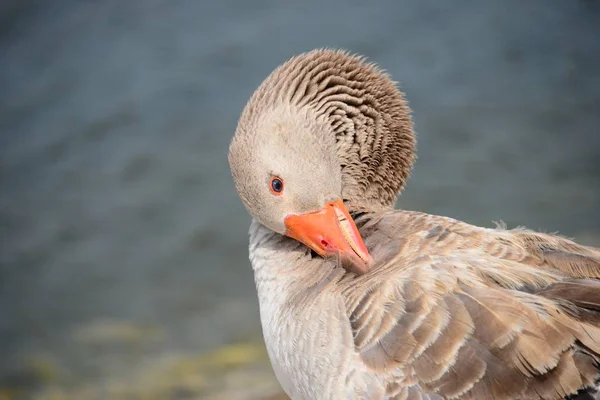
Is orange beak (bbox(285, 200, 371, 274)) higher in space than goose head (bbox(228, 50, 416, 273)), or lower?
lower

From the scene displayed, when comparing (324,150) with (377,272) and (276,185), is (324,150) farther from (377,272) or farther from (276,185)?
(377,272)

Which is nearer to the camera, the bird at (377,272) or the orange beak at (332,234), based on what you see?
the bird at (377,272)

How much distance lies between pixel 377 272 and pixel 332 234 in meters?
0.18

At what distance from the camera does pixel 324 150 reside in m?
2.24

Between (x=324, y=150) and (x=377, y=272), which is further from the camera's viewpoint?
(x=324, y=150)

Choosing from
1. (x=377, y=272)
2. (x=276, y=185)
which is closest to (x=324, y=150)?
(x=276, y=185)

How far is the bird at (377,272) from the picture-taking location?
1760 millimetres

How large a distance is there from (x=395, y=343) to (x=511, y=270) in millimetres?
350

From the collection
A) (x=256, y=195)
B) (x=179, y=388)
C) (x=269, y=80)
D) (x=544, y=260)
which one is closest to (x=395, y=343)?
(x=544, y=260)

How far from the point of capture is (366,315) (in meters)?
1.90

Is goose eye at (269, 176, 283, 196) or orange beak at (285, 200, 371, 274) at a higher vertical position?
goose eye at (269, 176, 283, 196)

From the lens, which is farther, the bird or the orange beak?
the orange beak

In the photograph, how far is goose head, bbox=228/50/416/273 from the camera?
216 cm

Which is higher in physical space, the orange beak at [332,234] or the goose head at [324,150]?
the goose head at [324,150]
